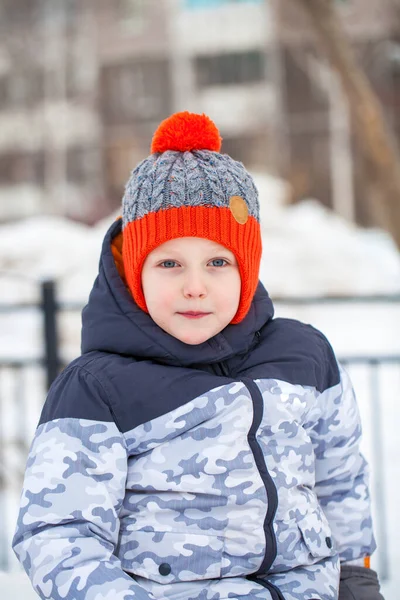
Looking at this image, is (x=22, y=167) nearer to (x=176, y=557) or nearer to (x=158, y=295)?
(x=158, y=295)

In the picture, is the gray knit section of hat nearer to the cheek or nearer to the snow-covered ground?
the cheek

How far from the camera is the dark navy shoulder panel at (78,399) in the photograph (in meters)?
1.41

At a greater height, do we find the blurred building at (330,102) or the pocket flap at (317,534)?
the blurred building at (330,102)

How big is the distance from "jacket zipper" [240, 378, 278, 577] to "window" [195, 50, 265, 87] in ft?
68.1

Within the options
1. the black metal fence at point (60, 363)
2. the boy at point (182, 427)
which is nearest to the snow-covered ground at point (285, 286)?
the black metal fence at point (60, 363)

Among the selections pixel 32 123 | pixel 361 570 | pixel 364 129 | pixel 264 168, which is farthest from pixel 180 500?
pixel 32 123

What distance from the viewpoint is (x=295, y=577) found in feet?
4.84

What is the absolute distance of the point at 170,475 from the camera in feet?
4.68

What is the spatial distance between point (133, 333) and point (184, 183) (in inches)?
12.5

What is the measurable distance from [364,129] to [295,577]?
15.0 ft

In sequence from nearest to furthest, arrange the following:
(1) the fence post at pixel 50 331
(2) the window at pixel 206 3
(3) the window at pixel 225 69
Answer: (1) the fence post at pixel 50 331
(2) the window at pixel 206 3
(3) the window at pixel 225 69

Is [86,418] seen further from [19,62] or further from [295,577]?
[19,62]

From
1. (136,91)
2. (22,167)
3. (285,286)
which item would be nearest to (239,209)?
(285,286)

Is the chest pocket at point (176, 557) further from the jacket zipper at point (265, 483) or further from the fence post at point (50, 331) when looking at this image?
the fence post at point (50, 331)
